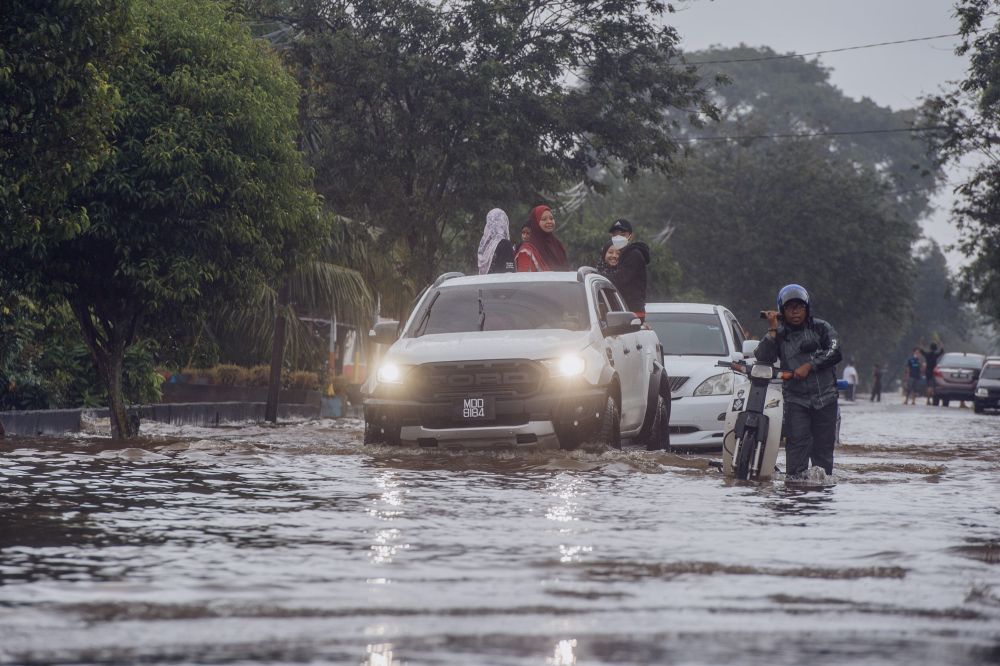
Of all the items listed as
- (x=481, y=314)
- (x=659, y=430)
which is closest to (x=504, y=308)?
(x=481, y=314)

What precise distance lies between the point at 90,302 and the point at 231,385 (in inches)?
492

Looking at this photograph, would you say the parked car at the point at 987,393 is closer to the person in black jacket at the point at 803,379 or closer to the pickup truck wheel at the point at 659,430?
the pickup truck wheel at the point at 659,430

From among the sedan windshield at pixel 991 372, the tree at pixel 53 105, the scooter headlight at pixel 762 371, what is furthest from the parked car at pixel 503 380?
the sedan windshield at pixel 991 372

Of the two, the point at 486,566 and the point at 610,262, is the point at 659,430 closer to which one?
the point at 610,262

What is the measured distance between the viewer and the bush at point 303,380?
3106 cm

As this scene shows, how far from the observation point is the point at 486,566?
7.08m

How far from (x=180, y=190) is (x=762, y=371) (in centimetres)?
713

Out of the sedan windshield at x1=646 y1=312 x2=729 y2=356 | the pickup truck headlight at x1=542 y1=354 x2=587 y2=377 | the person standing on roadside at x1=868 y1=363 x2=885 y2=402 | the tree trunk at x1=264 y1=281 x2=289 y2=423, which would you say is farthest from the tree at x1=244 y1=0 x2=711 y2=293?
the person standing on roadside at x1=868 y1=363 x2=885 y2=402

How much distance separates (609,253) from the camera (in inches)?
704

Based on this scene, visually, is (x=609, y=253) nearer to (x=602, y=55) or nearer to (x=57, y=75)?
(x=57, y=75)

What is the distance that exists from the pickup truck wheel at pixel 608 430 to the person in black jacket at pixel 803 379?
5.49ft

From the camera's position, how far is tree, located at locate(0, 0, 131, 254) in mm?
14398

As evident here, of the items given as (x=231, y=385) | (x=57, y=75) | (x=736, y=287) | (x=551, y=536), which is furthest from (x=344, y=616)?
(x=736, y=287)

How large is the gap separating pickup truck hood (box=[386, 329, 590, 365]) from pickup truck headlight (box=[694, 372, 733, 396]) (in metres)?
3.81
